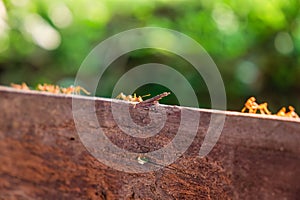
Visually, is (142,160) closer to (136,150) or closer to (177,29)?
(136,150)

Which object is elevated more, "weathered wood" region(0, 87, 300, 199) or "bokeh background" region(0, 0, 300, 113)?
"bokeh background" region(0, 0, 300, 113)

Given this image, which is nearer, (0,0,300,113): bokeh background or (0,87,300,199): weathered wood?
(0,87,300,199): weathered wood

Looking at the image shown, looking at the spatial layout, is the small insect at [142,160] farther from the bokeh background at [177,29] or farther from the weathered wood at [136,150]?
the bokeh background at [177,29]

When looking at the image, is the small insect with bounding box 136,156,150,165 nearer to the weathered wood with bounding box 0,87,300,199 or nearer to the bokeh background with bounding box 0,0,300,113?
the weathered wood with bounding box 0,87,300,199

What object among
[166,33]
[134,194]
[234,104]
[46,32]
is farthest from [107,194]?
[46,32]

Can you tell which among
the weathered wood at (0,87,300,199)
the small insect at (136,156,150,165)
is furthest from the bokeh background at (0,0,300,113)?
the small insect at (136,156,150,165)

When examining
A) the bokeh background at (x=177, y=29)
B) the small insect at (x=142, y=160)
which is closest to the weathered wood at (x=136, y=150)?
the small insect at (x=142, y=160)

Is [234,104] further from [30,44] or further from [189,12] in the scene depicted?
[30,44]
